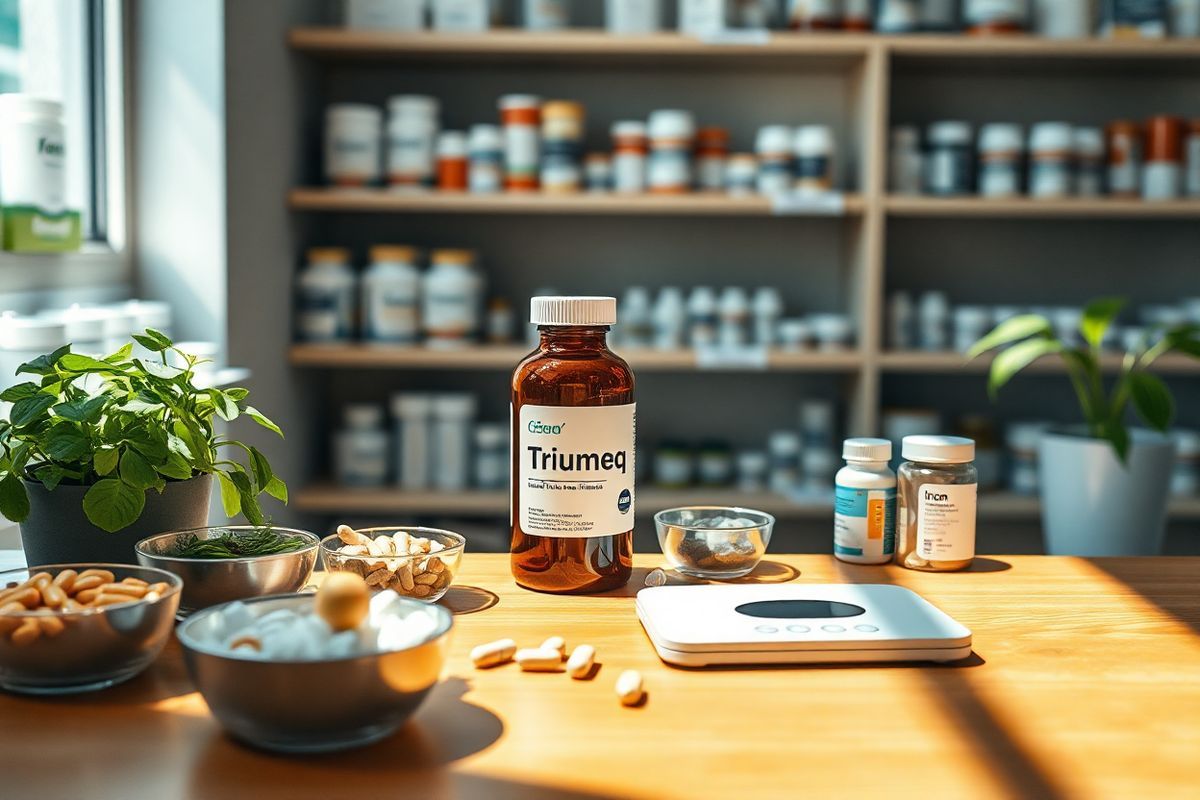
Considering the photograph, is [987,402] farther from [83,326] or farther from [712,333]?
[83,326]

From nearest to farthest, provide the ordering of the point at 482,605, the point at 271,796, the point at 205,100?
1. the point at 271,796
2. the point at 482,605
3. the point at 205,100

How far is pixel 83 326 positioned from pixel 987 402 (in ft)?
6.90

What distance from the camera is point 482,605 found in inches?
37.9

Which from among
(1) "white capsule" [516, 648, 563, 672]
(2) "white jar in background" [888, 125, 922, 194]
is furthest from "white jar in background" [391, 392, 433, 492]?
(1) "white capsule" [516, 648, 563, 672]

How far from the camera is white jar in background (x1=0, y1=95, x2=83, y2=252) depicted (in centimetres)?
171

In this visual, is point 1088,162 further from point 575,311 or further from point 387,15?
point 575,311

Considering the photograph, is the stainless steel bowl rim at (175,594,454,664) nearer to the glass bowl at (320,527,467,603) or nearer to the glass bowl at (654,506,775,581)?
the glass bowl at (320,527,467,603)

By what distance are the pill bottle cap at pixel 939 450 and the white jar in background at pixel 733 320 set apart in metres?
1.57

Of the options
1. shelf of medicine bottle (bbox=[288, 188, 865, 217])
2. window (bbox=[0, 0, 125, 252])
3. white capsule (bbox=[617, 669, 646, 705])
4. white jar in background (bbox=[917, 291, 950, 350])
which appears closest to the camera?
white capsule (bbox=[617, 669, 646, 705])

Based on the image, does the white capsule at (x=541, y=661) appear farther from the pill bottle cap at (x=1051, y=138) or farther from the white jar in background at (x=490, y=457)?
the pill bottle cap at (x=1051, y=138)

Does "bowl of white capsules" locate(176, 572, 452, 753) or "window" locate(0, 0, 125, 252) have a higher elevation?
"window" locate(0, 0, 125, 252)

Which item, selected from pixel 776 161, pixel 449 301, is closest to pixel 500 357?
pixel 449 301

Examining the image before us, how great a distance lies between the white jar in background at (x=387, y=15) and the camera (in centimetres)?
265

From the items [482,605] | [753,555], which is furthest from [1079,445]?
[482,605]
